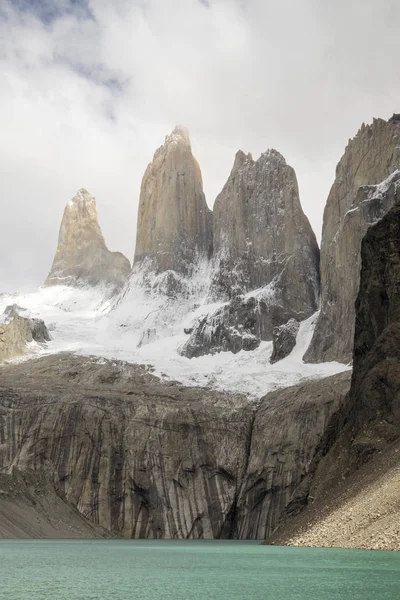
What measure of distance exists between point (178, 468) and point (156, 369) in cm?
2652

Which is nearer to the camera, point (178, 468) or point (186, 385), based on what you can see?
point (178, 468)

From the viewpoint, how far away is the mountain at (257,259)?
15250 centimetres

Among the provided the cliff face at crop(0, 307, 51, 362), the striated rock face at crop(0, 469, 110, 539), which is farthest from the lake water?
the cliff face at crop(0, 307, 51, 362)

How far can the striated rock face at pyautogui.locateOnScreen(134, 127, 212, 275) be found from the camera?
18100 cm

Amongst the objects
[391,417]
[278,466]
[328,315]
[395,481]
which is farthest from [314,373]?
[395,481]

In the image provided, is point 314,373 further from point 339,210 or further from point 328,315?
point 339,210

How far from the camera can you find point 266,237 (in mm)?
162625

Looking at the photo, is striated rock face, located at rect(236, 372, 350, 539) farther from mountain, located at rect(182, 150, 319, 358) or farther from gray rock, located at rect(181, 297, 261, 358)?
mountain, located at rect(182, 150, 319, 358)

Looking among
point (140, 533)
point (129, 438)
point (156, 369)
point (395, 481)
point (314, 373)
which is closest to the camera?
point (395, 481)

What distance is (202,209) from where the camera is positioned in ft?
602

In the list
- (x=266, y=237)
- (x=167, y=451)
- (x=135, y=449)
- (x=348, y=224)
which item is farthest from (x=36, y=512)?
(x=266, y=237)

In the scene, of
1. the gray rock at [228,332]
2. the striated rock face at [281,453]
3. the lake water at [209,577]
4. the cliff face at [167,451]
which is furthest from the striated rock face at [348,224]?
the lake water at [209,577]

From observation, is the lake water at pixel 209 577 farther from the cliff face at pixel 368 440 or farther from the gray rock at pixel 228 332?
the gray rock at pixel 228 332

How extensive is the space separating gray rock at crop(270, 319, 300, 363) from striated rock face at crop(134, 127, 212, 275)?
39.9m
